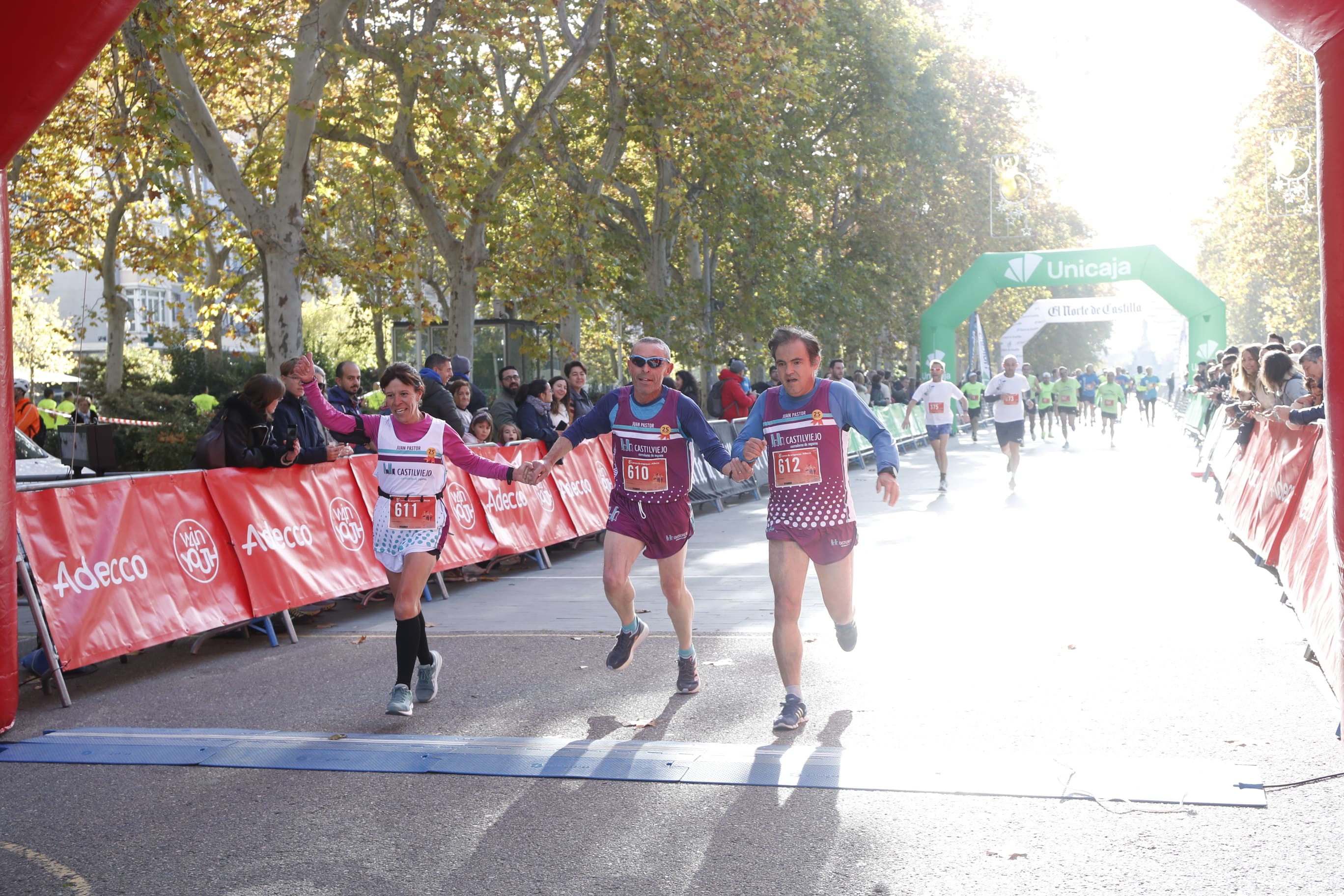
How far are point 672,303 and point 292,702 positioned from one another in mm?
21607

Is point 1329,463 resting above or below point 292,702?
above

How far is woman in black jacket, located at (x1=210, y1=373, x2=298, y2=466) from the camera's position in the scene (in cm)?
896

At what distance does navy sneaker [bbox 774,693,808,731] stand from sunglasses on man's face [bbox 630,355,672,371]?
5.85 ft

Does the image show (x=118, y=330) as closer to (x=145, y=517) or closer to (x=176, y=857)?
(x=145, y=517)

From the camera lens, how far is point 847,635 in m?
6.61

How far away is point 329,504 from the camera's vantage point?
965 centimetres

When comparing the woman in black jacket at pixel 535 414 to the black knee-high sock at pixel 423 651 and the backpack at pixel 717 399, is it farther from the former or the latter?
the black knee-high sock at pixel 423 651

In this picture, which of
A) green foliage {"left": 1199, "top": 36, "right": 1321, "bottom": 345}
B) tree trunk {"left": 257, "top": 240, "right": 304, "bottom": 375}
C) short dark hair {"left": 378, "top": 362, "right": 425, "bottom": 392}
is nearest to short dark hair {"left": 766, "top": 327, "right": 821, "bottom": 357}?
short dark hair {"left": 378, "top": 362, "right": 425, "bottom": 392}

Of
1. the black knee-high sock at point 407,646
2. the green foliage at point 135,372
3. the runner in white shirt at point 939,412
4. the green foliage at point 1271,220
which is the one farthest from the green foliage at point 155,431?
the green foliage at point 1271,220

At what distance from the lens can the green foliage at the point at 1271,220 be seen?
4159 cm

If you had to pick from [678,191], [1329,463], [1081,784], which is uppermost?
[678,191]

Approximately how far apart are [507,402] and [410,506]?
721 cm

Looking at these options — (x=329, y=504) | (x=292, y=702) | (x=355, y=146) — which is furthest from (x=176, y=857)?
(x=355, y=146)

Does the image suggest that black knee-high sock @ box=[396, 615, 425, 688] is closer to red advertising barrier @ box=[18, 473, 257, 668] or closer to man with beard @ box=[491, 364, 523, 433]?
red advertising barrier @ box=[18, 473, 257, 668]
